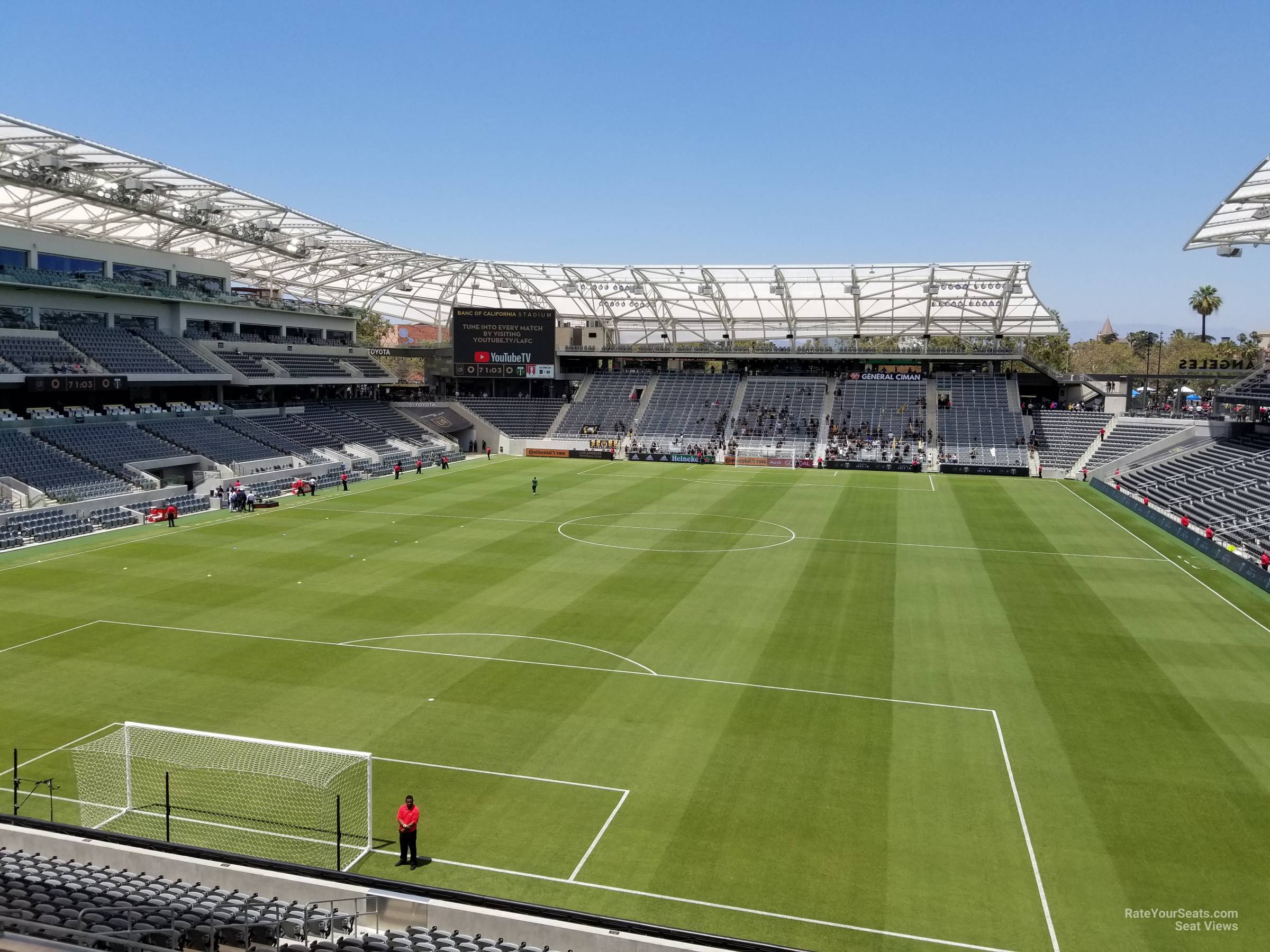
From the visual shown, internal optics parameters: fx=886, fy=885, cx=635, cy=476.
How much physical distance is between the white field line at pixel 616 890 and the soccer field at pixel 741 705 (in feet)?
0.18

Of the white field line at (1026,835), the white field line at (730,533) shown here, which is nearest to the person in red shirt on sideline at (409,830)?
the white field line at (1026,835)

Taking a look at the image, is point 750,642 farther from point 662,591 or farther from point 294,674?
point 294,674

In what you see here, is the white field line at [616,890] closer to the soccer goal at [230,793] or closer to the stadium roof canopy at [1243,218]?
the soccer goal at [230,793]

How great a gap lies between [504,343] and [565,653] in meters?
53.4

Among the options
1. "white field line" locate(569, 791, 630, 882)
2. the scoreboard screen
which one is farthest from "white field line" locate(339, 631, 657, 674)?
the scoreboard screen

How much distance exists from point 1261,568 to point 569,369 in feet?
196

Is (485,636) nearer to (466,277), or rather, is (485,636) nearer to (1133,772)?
(1133,772)

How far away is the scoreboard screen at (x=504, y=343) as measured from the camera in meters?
71.5

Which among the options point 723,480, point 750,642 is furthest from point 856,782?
point 723,480

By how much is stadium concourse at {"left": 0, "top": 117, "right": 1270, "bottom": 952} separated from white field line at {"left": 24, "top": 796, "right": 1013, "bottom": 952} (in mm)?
68

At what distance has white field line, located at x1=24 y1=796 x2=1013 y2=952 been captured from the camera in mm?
11039

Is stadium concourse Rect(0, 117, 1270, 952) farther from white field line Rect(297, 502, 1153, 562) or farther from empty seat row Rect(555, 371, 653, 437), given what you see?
empty seat row Rect(555, 371, 653, 437)

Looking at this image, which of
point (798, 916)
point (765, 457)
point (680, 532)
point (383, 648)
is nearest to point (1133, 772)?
point (798, 916)

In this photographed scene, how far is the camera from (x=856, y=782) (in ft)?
49.1
